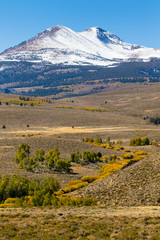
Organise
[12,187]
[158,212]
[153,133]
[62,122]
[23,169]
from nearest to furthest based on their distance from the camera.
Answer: [158,212] < [12,187] < [23,169] < [153,133] < [62,122]

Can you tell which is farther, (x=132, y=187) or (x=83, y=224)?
(x=132, y=187)

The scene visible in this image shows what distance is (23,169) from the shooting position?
180 ft

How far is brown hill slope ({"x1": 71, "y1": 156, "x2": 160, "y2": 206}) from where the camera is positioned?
26812 mm

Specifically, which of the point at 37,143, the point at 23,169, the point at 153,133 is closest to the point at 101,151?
the point at 37,143

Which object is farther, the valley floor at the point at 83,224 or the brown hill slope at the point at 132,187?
the brown hill slope at the point at 132,187

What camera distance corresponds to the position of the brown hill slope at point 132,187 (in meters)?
26.8

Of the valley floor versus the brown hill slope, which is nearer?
the valley floor

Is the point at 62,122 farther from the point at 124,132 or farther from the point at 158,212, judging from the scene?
the point at 158,212

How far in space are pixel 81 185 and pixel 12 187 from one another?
306 inches

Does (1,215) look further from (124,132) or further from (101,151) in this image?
(124,132)

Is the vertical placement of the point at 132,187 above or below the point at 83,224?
above

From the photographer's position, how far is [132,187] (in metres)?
29.4

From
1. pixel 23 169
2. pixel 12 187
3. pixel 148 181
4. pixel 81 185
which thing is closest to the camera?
pixel 148 181

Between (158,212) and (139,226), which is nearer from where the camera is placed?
(139,226)
